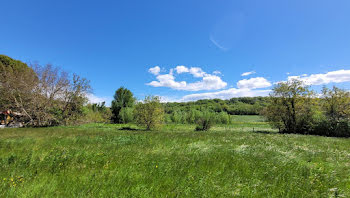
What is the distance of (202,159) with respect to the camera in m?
5.75

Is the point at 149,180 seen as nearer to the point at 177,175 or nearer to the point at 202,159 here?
the point at 177,175

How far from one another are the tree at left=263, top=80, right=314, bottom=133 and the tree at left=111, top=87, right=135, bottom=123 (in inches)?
2109

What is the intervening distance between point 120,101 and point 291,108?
193ft

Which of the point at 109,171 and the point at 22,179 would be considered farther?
the point at 109,171

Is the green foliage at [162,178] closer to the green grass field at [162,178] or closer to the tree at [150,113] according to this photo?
the green grass field at [162,178]

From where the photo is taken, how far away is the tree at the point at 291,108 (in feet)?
77.9

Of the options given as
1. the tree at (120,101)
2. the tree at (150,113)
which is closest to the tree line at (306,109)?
the tree at (150,113)

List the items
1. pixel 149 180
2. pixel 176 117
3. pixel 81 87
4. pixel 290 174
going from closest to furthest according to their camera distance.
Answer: pixel 149 180
pixel 290 174
pixel 81 87
pixel 176 117

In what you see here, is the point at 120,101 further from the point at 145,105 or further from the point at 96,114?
the point at 145,105

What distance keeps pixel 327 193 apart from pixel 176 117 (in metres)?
58.1

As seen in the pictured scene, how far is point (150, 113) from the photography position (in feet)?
92.0

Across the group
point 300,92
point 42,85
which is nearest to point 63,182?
point 300,92

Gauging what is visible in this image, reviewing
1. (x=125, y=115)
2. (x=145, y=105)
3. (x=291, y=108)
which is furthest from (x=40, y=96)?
(x=291, y=108)

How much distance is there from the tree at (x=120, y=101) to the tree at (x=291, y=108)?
5356cm
